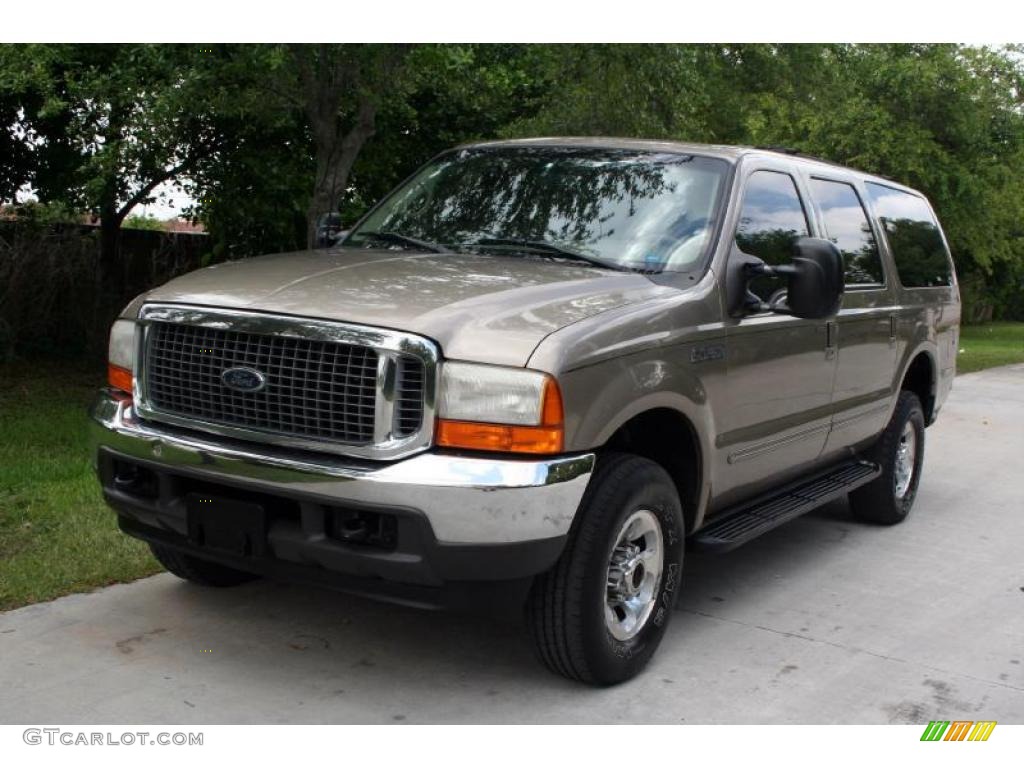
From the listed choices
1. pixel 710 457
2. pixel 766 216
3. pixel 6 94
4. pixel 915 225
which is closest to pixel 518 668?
pixel 710 457

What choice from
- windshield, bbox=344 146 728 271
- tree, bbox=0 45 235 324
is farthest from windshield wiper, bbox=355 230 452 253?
tree, bbox=0 45 235 324

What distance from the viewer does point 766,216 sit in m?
5.40

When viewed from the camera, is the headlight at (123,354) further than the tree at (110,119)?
No

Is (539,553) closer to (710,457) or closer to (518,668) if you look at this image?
(518,668)

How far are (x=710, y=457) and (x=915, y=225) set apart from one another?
10.6 feet

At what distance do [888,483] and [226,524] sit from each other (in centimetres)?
424

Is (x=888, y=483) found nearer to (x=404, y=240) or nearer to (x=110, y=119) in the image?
(x=404, y=240)

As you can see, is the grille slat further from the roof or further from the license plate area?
the roof

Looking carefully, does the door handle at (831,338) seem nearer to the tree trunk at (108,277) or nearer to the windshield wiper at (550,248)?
the windshield wiper at (550,248)

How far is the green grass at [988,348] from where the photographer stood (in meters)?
17.9

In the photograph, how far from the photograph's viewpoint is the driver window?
519 centimetres

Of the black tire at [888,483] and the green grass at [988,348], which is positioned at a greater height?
the black tire at [888,483]

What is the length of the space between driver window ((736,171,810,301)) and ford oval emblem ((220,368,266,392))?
213cm

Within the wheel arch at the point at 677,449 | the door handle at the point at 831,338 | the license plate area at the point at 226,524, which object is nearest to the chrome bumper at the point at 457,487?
the license plate area at the point at 226,524
